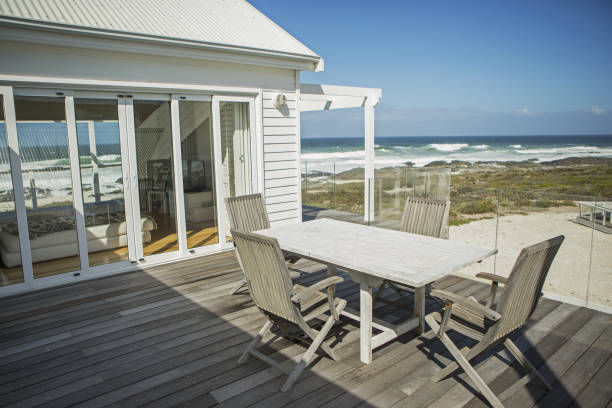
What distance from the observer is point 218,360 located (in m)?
2.88

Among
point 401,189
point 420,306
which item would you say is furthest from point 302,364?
point 401,189

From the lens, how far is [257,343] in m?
2.86

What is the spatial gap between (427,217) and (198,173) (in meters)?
3.05

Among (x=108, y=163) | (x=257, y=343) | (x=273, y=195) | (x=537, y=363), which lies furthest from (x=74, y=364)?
(x=273, y=195)

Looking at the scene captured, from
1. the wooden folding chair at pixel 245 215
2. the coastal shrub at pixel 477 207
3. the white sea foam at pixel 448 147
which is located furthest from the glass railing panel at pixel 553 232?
the white sea foam at pixel 448 147

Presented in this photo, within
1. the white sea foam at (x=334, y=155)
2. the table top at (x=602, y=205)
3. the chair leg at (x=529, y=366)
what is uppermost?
the white sea foam at (x=334, y=155)

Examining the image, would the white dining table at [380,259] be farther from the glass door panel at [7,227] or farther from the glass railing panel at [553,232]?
the glass door panel at [7,227]

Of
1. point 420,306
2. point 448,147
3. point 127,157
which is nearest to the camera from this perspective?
point 420,306

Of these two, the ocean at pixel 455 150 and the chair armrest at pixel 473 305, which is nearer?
the chair armrest at pixel 473 305

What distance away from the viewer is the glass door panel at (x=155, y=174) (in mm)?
5008

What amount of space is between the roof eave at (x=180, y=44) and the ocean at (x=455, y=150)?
25.1m

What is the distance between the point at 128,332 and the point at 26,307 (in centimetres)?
132

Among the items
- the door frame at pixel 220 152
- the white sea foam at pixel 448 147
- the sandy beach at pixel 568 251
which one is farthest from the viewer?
the white sea foam at pixel 448 147

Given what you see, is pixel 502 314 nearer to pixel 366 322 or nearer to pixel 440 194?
pixel 366 322
